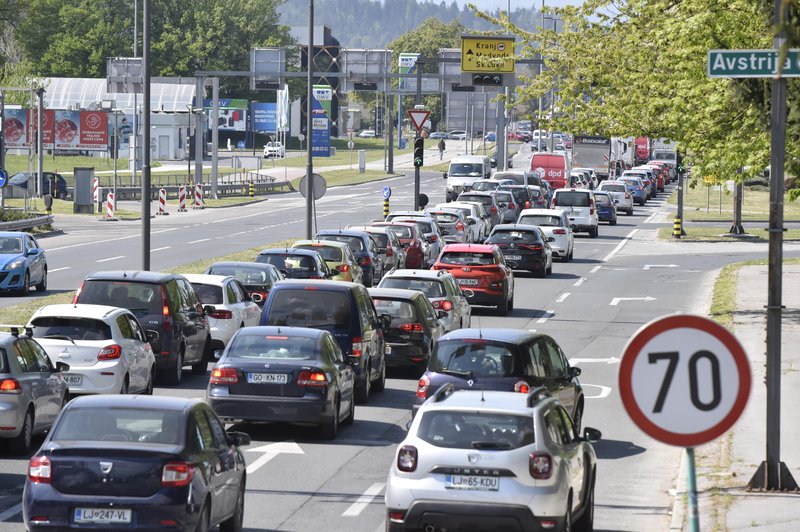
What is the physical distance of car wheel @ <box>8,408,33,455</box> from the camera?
16.4m

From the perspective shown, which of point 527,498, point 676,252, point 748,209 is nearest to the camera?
point 527,498

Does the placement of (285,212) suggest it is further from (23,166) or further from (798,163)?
(798,163)

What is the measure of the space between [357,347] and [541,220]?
28.8 metres

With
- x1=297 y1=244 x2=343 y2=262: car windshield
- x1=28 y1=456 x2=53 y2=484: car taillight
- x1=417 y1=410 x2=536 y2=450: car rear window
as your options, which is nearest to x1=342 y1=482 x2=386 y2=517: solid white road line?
x1=417 y1=410 x2=536 y2=450: car rear window

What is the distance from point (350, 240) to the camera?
122 feet

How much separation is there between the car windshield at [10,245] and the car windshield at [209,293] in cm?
1211

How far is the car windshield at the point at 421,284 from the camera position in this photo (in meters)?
27.5

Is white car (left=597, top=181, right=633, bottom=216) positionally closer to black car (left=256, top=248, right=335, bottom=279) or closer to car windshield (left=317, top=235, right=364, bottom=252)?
car windshield (left=317, top=235, right=364, bottom=252)

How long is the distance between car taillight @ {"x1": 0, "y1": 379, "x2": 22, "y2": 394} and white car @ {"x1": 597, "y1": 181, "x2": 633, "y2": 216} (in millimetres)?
65388

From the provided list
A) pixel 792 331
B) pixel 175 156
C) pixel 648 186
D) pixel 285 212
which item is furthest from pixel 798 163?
pixel 175 156

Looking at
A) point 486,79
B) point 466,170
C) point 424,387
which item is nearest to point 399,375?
point 424,387

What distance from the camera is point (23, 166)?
114250 mm

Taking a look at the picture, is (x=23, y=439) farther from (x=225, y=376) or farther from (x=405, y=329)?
(x=405, y=329)

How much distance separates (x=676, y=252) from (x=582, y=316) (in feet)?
70.7
